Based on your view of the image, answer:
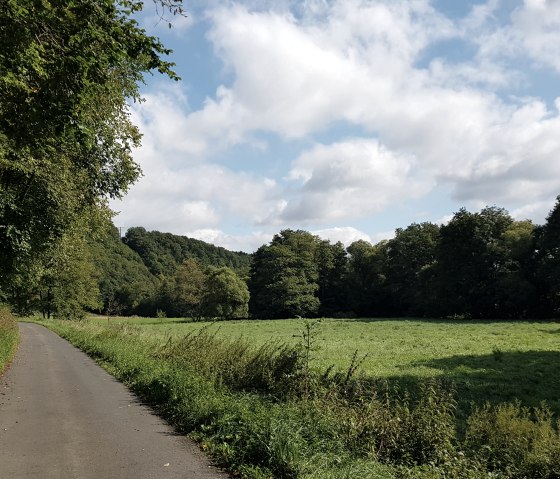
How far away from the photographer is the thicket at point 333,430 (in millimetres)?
6211

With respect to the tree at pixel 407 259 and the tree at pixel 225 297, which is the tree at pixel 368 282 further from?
the tree at pixel 225 297

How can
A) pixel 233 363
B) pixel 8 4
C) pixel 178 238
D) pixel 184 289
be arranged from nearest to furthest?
pixel 8 4, pixel 233 363, pixel 184 289, pixel 178 238

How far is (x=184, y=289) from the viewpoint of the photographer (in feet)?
296

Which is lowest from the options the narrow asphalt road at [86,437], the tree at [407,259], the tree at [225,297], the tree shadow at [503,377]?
the narrow asphalt road at [86,437]

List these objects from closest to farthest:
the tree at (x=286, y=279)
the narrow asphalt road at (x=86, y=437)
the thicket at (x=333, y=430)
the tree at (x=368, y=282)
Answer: the thicket at (x=333, y=430)
the narrow asphalt road at (x=86, y=437)
the tree at (x=286, y=279)
the tree at (x=368, y=282)

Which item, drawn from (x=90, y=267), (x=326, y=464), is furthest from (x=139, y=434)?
(x=90, y=267)

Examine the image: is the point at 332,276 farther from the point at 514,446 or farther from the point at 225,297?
the point at 514,446

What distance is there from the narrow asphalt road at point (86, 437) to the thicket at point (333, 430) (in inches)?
21.5

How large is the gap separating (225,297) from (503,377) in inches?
2475

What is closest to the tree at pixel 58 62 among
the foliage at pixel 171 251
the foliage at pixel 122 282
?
the foliage at pixel 122 282

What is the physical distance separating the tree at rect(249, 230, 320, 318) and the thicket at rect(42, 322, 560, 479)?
6962 centimetres

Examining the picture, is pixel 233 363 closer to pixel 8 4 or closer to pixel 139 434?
pixel 139 434

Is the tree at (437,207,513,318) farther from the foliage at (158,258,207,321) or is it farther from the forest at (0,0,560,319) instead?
the foliage at (158,258,207,321)

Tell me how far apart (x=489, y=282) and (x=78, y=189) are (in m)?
59.1
